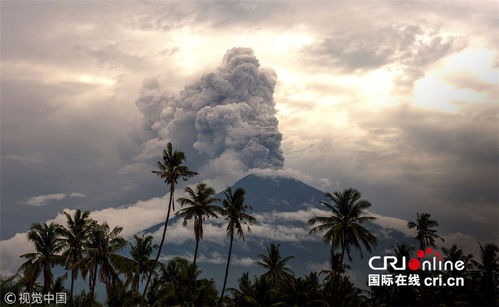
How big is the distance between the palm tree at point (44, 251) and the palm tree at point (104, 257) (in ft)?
21.9

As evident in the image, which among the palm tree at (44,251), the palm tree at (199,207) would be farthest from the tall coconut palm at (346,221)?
the palm tree at (44,251)

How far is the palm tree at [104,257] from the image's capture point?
6738 cm

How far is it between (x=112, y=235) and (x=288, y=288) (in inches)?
1300

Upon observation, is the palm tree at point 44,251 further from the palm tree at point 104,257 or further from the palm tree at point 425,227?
the palm tree at point 425,227

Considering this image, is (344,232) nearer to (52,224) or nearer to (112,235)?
(112,235)

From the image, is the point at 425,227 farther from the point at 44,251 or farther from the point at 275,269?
the point at 44,251

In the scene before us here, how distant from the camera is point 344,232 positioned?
71750mm

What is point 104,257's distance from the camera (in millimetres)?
67562

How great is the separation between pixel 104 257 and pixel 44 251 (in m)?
11.3

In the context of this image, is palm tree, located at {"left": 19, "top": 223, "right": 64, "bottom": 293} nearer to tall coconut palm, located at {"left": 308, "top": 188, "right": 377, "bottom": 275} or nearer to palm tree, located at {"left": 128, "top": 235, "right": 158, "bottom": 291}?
palm tree, located at {"left": 128, "top": 235, "right": 158, "bottom": 291}

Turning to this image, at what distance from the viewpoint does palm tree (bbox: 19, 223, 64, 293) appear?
236ft

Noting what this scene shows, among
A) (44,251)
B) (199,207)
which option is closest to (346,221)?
(199,207)

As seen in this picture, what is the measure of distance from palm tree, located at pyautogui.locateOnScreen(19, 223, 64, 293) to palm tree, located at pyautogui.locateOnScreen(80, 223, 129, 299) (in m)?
6.66

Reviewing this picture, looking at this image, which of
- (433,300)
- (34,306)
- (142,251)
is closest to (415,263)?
(433,300)
